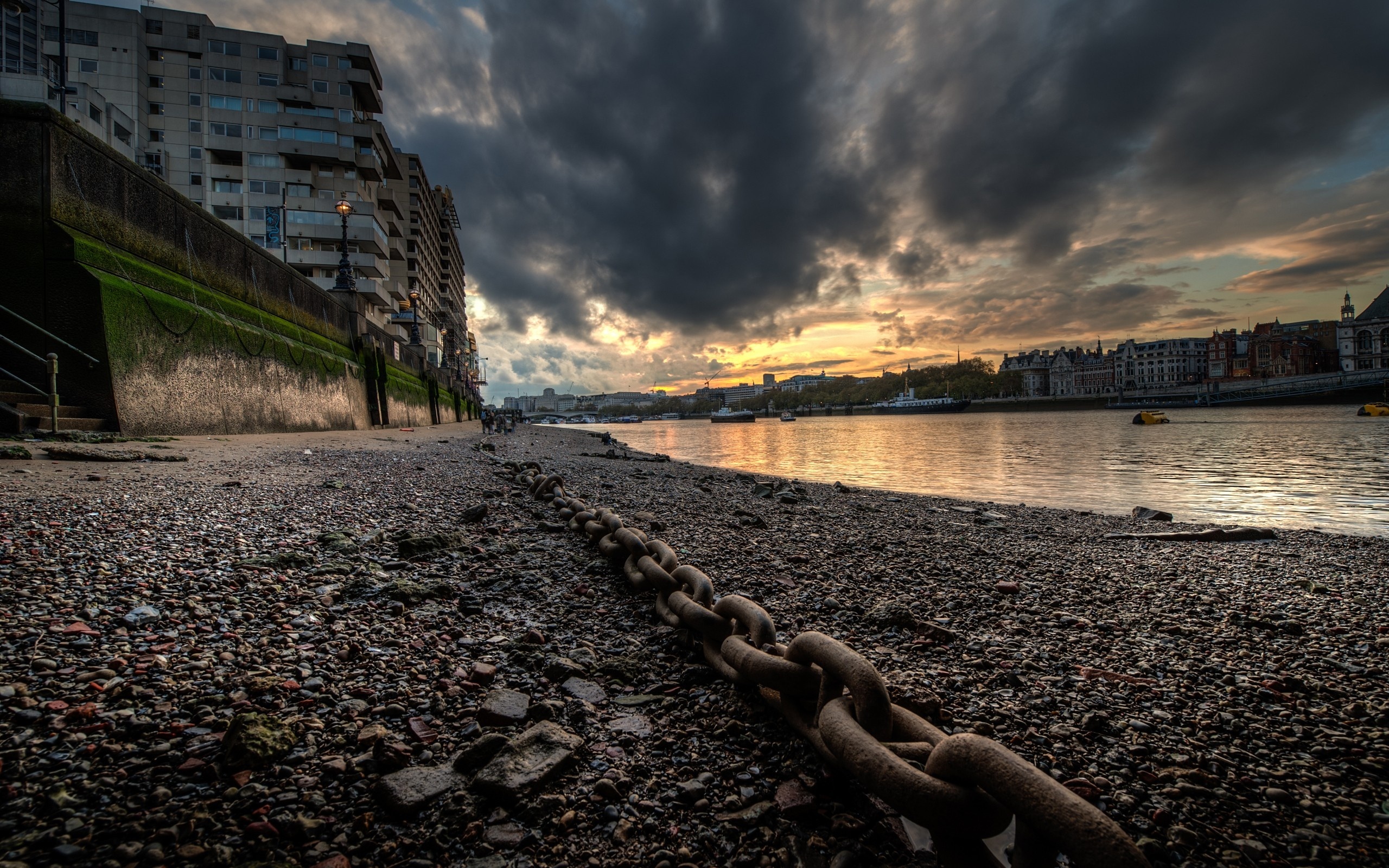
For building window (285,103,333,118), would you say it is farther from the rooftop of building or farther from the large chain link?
the rooftop of building

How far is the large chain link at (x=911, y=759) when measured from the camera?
97cm

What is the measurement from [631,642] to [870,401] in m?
131

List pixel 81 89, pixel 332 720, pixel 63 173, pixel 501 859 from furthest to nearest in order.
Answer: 1. pixel 81 89
2. pixel 63 173
3. pixel 332 720
4. pixel 501 859

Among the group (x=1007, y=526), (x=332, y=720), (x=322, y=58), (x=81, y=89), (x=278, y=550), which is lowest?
(x=1007, y=526)

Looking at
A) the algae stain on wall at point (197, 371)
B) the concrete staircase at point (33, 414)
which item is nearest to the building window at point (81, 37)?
the algae stain on wall at point (197, 371)

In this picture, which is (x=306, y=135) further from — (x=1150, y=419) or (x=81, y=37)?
(x=1150, y=419)

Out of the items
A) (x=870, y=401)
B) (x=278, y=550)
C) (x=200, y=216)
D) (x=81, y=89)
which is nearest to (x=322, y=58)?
(x=81, y=89)

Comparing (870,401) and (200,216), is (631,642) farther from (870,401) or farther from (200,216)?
(870,401)

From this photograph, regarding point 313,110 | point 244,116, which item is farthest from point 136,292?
point 244,116

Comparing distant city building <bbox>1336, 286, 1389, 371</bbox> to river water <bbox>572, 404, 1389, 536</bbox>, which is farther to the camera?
distant city building <bbox>1336, 286, 1389, 371</bbox>

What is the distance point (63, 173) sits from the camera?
737 centimetres

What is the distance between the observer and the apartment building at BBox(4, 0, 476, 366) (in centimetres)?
3716

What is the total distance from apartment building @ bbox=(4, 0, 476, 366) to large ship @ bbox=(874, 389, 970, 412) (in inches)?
3551

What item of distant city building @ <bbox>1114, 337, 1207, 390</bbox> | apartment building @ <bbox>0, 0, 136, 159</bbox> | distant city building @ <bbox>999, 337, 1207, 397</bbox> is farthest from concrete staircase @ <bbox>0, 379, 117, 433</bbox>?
distant city building @ <bbox>1114, 337, 1207, 390</bbox>
